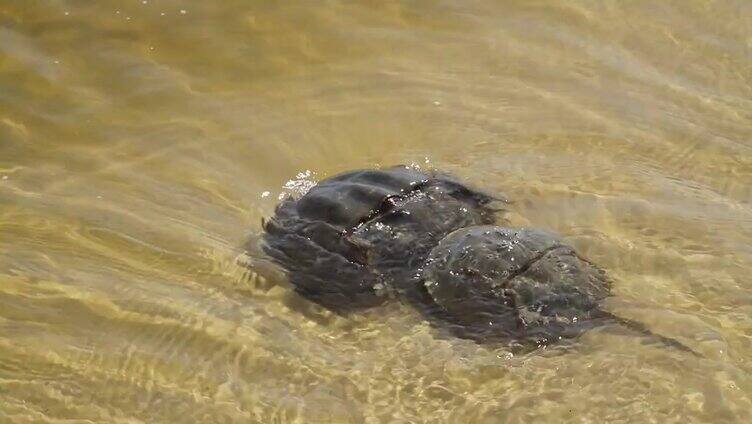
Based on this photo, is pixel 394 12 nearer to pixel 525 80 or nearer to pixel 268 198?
pixel 525 80

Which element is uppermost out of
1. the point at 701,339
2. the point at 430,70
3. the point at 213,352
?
the point at 430,70

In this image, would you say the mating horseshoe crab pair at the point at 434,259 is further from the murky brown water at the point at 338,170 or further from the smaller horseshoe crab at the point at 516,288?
the murky brown water at the point at 338,170

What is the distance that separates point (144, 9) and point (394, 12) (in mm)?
1694

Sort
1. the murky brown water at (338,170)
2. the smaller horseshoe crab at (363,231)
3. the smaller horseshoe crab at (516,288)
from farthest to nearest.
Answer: the smaller horseshoe crab at (363,231) < the smaller horseshoe crab at (516,288) < the murky brown water at (338,170)

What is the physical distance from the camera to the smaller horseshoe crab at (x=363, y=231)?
402cm

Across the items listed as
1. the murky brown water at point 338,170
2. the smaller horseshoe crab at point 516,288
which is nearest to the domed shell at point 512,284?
the smaller horseshoe crab at point 516,288

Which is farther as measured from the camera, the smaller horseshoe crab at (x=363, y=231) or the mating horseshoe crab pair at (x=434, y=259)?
the smaller horseshoe crab at (x=363, y=231)

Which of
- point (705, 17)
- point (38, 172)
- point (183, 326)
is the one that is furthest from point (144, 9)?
point (705, 17)

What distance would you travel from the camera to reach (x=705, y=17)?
6.43 m

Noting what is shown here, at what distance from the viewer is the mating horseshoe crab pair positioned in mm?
3711

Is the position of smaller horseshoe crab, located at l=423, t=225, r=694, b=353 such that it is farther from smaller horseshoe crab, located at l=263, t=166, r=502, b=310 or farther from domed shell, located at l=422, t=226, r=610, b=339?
smaller horseshoe crab, located at l=263, t=166, r=502, b=310

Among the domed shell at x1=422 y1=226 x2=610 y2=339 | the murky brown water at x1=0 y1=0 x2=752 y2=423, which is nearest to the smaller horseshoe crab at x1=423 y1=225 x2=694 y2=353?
the domed shell at x1=422 y1=226 x2=610 y2=339

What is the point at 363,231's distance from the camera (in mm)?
4129

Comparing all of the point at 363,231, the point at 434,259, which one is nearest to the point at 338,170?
the point at 363,231
